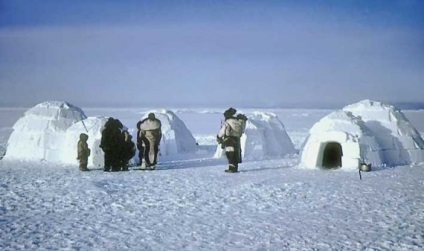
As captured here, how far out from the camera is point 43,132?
19281 mm

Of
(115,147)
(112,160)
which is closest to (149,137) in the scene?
(115,147)

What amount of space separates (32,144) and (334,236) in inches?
608

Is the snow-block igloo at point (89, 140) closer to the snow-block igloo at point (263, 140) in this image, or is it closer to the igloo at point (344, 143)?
the snow-block igloo at point (263, 140)

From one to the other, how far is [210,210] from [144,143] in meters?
6.84

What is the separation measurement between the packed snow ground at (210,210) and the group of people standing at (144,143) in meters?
0.71

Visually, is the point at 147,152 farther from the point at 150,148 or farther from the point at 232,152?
the point at 232,152

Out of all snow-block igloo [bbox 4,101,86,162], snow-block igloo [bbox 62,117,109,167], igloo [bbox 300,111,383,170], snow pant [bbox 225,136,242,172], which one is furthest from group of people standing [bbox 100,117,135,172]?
igloo [bbox 300,111,383,170]

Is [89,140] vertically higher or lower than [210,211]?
higher

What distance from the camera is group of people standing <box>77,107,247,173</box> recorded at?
1473cm

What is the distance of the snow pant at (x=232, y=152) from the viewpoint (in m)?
14.4

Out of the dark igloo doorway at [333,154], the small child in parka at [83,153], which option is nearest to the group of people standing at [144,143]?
the small child in parka at [83,153]

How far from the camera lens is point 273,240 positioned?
698 cm

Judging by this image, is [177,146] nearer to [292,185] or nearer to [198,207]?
[292,185]

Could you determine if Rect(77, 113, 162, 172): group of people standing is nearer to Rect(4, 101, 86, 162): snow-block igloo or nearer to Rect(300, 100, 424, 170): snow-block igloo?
Rect(4, 101, 86, 162): snow-block igloo
